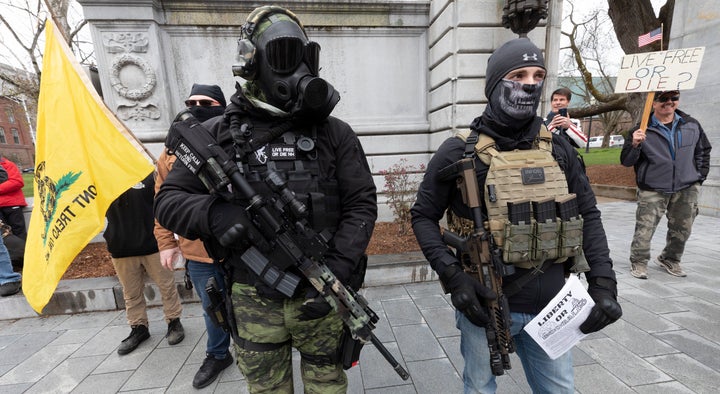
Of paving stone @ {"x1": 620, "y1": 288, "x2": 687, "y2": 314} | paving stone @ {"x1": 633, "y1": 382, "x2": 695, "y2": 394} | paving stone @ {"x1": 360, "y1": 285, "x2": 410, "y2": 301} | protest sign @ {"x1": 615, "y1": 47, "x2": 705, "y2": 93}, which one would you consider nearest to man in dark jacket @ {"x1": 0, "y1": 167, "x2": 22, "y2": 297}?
paving stone @ {"x1": 360, "y1": 285, "x2": 410, "y2": 301}

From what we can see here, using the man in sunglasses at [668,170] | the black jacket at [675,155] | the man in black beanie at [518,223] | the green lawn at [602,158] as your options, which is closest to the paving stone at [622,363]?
the man in black beanie at [518,223]

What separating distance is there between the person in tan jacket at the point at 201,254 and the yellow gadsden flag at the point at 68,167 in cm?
46

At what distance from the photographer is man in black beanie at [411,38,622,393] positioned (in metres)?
1.54

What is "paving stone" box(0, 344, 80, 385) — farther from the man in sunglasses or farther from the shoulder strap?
the man in sunglasses

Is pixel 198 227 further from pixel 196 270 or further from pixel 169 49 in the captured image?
pixel 169 49

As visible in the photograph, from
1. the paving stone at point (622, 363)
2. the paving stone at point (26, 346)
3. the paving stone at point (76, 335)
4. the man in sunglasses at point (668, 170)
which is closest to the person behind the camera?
the paving stone at point (622, 363)

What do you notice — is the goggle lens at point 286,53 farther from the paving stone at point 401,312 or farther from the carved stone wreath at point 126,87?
the carved stone wreath at point 126,87

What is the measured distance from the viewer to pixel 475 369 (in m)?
1.74

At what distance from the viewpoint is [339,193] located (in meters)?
1.72

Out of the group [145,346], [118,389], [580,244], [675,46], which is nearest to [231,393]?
[118,389]

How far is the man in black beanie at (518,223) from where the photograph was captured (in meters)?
1.54

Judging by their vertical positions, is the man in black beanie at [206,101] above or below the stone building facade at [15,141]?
below

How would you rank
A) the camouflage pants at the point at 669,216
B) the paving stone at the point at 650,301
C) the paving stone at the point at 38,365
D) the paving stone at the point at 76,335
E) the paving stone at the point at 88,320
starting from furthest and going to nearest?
the camouflage pants at the point at 669,216 → the paving stone at the point at 88,320 → the paving stone at the point at 650,301 → the paving stone at the point at 76,335 → the paving stone at the point at 38,365

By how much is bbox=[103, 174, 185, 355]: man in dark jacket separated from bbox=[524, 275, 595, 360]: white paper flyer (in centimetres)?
329
